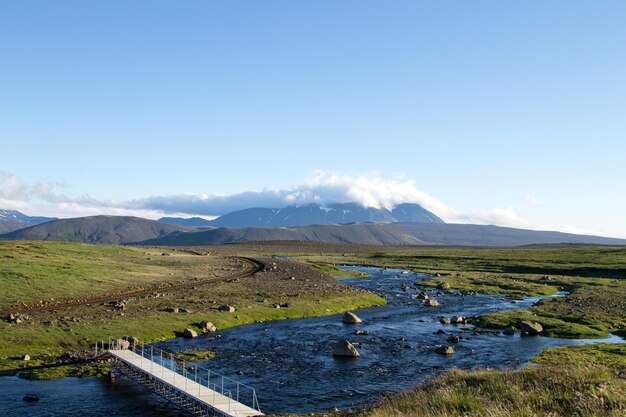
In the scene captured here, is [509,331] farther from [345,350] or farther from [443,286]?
[443,286]

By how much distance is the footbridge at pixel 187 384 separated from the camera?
33375 millimetres

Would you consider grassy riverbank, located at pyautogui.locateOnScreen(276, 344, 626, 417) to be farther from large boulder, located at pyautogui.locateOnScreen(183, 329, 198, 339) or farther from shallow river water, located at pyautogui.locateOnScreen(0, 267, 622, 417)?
large boulder, located at pyautogui.locateOnScreen(183, 329, 198, 339)

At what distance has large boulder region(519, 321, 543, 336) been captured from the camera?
6244 cm

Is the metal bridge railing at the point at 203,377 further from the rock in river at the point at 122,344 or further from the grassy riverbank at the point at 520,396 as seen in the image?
the grassy riverbank at the point at 520,396

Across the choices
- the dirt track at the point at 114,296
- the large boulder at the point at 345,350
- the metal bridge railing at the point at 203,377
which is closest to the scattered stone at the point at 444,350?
the large boulder at the point at 345,350

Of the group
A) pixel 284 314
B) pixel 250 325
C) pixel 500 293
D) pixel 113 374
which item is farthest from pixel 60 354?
pixel 500 293

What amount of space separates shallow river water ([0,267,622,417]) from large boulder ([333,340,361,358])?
862 millimetres

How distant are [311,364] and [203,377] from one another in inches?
386

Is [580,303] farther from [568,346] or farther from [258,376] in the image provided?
[258,376]

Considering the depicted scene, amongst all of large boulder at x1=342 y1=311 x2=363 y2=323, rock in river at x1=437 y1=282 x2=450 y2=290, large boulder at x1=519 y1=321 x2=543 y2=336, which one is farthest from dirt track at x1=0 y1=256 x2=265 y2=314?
large boulder at x1=519 y1=321 x2=543 y2=336

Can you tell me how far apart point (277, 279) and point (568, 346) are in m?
60.5

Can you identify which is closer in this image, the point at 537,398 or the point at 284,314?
the point at 537,398

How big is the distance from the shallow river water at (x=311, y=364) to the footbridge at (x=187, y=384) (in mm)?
1024

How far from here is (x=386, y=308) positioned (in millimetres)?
81438
